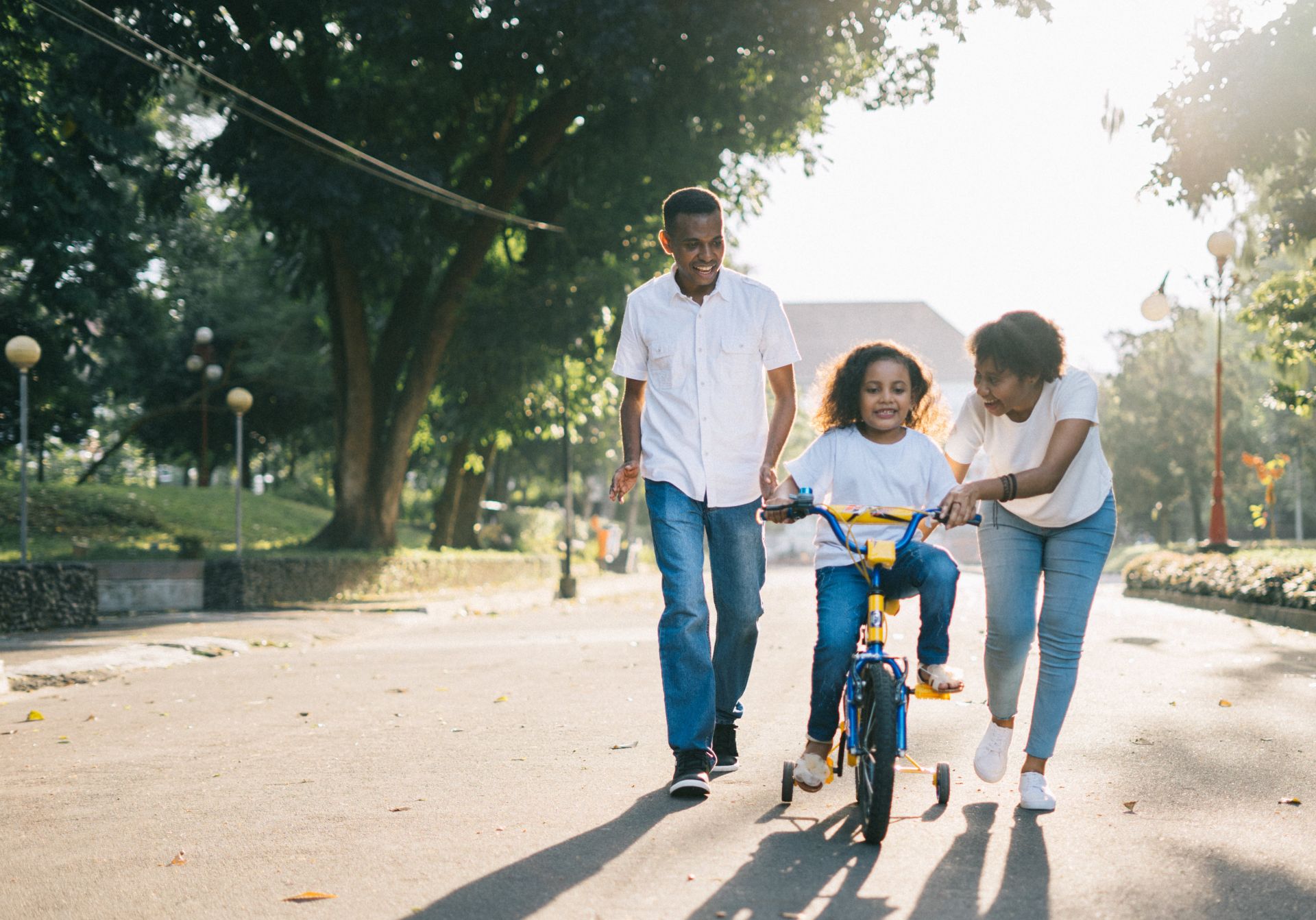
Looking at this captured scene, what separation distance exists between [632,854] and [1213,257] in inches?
827

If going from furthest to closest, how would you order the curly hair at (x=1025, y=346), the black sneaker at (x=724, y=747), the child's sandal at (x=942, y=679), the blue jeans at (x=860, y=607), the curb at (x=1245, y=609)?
the curb at (x=1245, y=609) → the black sneaker at (x=724, y=747) → the curly hair at (x=1025, y=346) → the blue jeans at (x=860, y=607) → the child's sandal at (x=942, y=679)

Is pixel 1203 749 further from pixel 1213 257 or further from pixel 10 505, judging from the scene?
pixel 10 505

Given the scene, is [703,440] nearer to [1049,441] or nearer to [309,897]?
[1049,441]

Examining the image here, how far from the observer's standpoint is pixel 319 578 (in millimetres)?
19766

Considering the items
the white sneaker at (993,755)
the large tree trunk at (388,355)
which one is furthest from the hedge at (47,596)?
the white sneaker at (993,755)

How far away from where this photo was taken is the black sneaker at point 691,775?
4949mm

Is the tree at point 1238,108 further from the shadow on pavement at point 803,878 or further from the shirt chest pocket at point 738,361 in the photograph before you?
the shadow on pavement at point 803,878

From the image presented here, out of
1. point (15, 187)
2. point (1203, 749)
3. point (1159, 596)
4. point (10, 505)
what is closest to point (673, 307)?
point (1203, 749)

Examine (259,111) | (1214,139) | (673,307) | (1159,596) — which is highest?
(259,111)

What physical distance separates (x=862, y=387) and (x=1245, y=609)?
14.5 meters

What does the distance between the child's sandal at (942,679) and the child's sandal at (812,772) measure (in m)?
0.46

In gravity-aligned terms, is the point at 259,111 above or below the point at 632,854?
above

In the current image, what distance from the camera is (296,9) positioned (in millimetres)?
→ 18578

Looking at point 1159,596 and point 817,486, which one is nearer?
point 817,486
